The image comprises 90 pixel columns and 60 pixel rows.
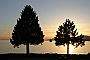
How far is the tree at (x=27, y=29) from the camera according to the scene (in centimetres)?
5819

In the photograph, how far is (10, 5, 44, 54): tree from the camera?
191 feet

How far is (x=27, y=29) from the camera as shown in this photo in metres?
58.1

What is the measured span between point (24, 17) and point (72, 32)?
1186 cm
